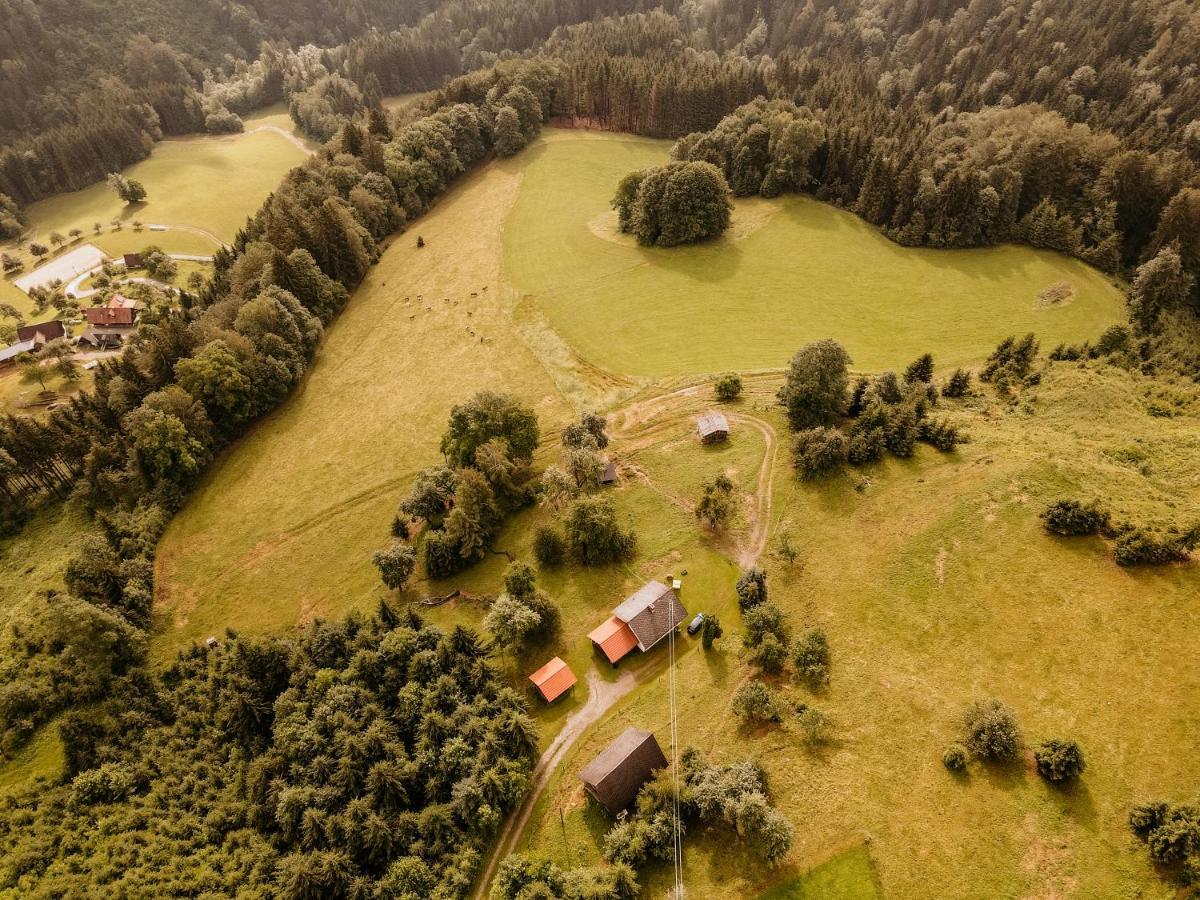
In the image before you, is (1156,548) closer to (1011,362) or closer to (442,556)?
(1011,362)

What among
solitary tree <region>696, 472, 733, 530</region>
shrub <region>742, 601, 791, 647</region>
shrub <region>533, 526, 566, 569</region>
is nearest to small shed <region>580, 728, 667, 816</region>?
shrub <region>742, 601, 791, 647</region>

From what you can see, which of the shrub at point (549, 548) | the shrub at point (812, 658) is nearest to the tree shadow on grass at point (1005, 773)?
the shrub at point (812, 658)

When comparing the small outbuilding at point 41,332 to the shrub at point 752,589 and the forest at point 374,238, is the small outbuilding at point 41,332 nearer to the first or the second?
the forest at point 374,238

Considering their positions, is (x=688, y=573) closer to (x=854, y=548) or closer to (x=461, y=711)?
(x=854, y=548)

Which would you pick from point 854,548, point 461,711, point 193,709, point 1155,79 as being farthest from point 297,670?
point 1155,79

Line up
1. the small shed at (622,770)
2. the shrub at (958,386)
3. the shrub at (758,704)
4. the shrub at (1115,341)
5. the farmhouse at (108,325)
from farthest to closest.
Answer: the farmhouse at (108,325)
the shrub at (1115,341)
the shrub at (958,386)
the shrub at (758,704)
the small shed at (622,770)

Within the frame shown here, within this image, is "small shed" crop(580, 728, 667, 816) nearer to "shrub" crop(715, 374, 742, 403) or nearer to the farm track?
the farm track
